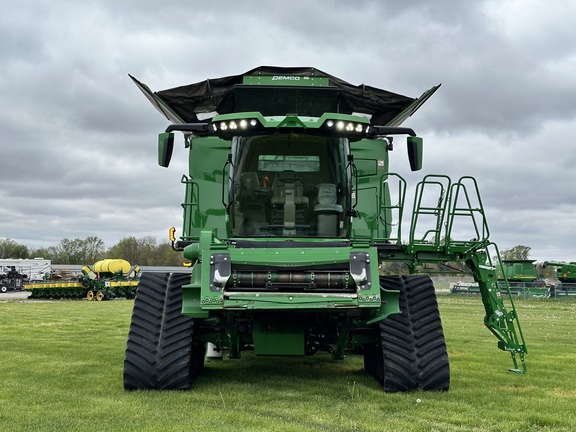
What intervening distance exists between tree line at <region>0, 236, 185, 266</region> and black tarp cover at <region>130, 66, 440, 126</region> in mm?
95384

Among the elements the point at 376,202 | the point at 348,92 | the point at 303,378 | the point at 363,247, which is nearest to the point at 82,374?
the point at 303,378

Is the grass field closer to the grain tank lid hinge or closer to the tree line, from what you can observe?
the grain tank lid hinge

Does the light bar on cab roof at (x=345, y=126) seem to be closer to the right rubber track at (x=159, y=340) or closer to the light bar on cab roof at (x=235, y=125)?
the light bar on cab roof at (x=235, y=125)

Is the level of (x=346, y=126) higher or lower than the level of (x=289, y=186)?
higher

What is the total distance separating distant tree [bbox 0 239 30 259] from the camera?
126150 millimetres

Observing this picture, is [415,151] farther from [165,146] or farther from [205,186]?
[205,186]

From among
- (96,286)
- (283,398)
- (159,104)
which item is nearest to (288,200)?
(283,398)

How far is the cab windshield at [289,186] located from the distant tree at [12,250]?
128752 mm

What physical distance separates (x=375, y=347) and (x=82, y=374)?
14.7ft

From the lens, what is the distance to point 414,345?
26.2 ft

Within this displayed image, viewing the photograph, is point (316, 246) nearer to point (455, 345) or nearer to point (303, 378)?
point (303, 378)

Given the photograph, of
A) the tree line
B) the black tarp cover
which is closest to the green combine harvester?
the black tarp cover

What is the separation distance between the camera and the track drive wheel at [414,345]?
25.7 ft

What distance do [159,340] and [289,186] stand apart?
268 cm
